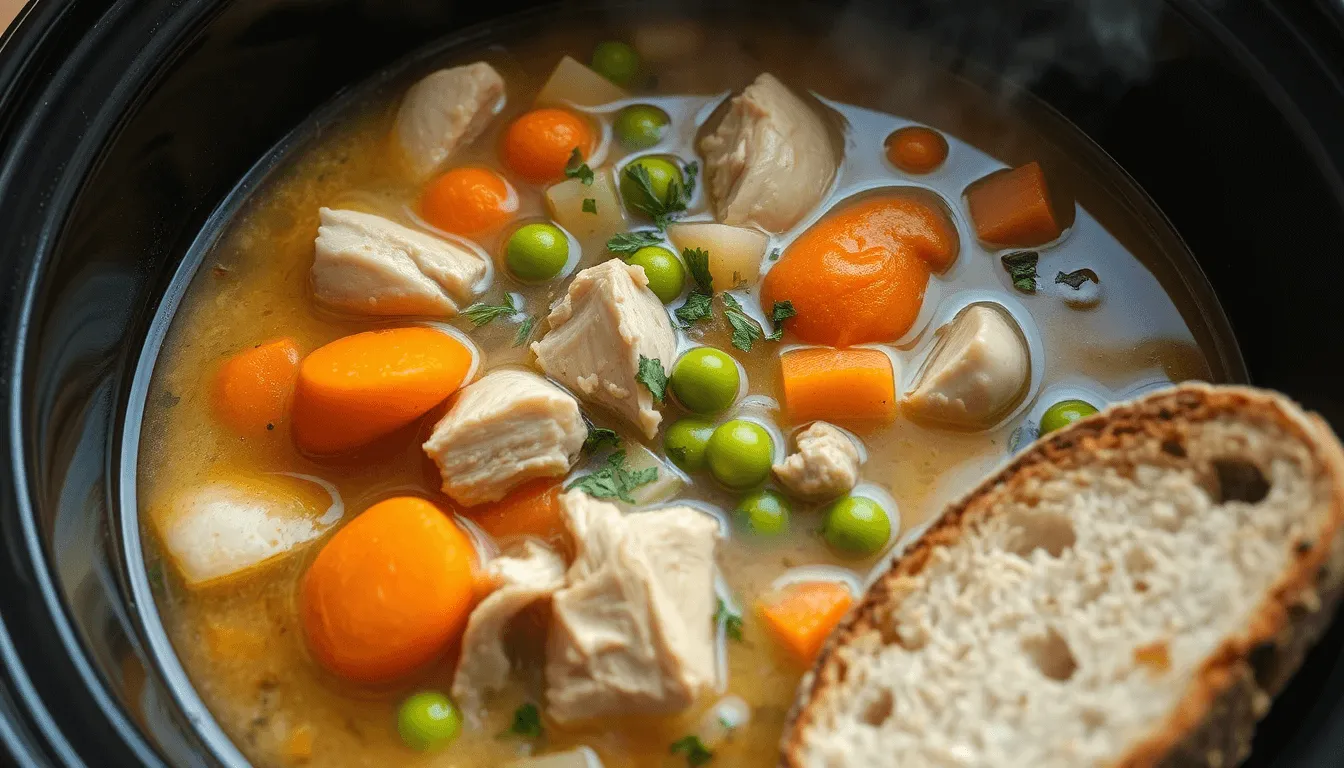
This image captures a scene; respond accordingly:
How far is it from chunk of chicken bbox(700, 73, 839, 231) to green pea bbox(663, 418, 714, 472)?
0.69m

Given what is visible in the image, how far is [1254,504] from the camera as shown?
248 cm

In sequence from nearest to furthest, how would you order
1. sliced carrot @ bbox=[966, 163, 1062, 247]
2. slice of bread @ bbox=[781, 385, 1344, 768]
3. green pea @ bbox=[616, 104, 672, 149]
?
slice of bread @ bbox=[781, 385, 1344, 768] → sliced carrot @ bbox=[966, 163, 1062, 247] → green pea @ bbox=[616, 104, 672, 149]

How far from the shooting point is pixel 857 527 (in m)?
2.94

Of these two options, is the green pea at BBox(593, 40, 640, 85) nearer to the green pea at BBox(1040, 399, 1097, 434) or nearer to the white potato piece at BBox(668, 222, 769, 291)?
the white potato piece at BBox(668, 222, 769, 291)

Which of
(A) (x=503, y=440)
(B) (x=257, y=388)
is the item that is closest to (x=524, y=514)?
(A) (x=503, y=440)

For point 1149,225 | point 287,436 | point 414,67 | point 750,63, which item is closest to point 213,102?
point 414,67

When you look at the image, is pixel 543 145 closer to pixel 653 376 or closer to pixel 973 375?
pixel 653 376

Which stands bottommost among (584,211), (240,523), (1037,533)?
(240,523)

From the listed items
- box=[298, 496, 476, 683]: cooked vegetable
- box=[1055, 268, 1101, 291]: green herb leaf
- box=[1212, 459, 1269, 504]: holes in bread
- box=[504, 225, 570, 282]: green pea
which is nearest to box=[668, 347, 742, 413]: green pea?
box=[504, 225, 570, 282]: green pea

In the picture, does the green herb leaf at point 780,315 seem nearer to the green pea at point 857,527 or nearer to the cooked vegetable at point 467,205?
the green pea at point 857,527

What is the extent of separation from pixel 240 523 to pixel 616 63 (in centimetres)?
191

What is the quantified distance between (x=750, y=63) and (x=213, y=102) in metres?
1.74

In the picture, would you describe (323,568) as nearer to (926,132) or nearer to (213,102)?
(213,102)

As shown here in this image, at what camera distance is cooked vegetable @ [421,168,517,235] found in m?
3.54
